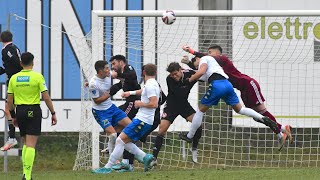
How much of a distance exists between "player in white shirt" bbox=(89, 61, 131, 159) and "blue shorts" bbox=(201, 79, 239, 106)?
5.42ft

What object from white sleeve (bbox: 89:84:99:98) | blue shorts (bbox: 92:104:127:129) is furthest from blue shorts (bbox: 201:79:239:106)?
white sleeve (bbox: 89:84:99:98)

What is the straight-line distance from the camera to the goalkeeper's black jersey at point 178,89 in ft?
57.7

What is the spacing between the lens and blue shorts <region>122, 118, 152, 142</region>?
1573 centimetres

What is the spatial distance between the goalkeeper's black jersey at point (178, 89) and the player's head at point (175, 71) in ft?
0.45

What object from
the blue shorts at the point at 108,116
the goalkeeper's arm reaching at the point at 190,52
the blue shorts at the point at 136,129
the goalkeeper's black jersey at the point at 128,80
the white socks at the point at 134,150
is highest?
the goalkeeper's arm reaching at the point at 190,52

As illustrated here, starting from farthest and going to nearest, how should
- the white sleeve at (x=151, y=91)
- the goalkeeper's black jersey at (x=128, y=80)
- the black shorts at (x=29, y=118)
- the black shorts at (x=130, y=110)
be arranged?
1. the black shorts at (x=130, y=110)
2. the goalkeeper's black jersey at (x=128, y=80)
3. the white sleeve at (x=151, y=91)
4. the black shorts at (x=29, y=118)

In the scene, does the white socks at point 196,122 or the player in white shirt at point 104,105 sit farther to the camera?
the white socks at point 196,122

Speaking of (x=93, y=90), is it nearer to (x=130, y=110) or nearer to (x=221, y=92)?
(x=130, y=110)

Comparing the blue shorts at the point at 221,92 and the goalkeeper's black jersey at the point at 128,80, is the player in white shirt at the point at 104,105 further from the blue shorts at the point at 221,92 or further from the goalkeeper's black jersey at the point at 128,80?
the blue shorts at the point at 221,92

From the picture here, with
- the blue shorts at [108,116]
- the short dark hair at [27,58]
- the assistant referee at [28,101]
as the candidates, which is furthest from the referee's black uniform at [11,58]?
the short dark hair at [27,58]

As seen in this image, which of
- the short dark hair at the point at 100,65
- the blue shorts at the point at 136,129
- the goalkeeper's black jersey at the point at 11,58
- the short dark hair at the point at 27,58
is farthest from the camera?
the goalkeeper's black jersey at the point at 11,58

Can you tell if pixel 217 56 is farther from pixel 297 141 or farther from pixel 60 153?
pixel 60 153

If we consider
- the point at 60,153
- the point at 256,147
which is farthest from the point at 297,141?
the point at 60,153

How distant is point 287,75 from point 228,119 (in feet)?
5.49
